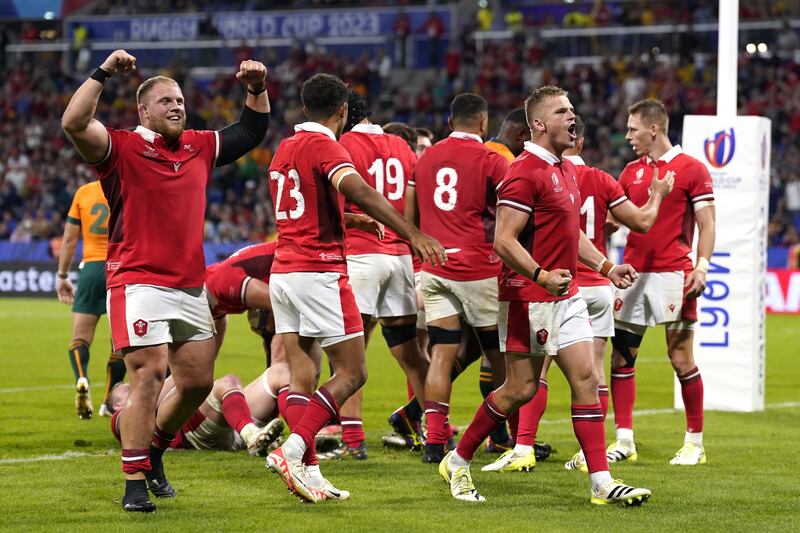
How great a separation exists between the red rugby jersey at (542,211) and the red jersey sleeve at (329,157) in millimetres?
877

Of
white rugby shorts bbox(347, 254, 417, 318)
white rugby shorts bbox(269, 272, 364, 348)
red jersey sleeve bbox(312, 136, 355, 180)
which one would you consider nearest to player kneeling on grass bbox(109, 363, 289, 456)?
white rugby shorts bbox(347, 254, 417, 318)

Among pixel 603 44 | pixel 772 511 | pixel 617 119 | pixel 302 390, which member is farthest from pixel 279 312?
pixel 603 44

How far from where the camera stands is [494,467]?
7.93 m

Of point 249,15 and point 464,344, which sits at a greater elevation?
point 249,15

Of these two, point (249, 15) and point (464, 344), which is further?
point (249, 15)

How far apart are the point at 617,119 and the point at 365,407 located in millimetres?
21270

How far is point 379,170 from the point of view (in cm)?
873

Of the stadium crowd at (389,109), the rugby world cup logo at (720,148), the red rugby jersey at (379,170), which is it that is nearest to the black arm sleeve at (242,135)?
the red rugby jersey at (379,170)

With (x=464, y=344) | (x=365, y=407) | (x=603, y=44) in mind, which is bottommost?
(x=365, y=407)

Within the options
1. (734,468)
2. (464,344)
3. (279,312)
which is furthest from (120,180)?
(734,468)

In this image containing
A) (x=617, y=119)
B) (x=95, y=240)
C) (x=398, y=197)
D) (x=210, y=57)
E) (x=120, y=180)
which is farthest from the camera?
(x=210, y=57)

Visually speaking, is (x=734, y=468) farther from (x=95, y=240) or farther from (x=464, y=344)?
(x=95, y=240)

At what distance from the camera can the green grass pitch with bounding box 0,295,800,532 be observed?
20.2 feet

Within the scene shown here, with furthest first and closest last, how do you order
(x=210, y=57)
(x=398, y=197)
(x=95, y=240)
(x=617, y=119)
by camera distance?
(x=210, y=57)
(x=617, y=119)
(x=95, y=240)
(x=398, y=197)
